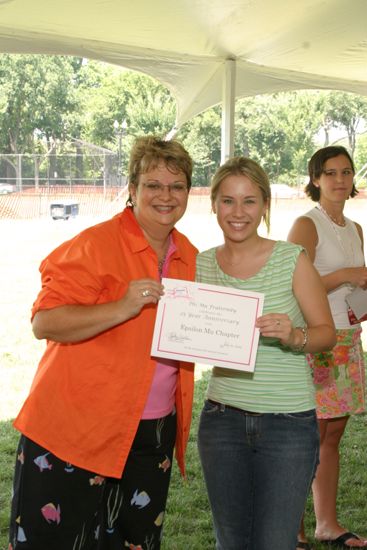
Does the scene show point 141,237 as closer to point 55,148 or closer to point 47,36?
point 47,36

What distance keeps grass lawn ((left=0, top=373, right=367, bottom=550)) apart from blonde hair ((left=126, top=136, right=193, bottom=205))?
2191 millimetres

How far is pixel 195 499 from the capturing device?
4340mm

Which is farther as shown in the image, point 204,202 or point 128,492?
point 204,202

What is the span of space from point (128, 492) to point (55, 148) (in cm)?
3726

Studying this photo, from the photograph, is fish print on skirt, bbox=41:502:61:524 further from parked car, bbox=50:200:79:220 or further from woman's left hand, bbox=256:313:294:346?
parked car, bbox=50:200:79:220

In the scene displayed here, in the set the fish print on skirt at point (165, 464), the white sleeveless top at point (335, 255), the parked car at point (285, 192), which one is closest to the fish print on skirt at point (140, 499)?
the fish print on skirt at point (165, 464)

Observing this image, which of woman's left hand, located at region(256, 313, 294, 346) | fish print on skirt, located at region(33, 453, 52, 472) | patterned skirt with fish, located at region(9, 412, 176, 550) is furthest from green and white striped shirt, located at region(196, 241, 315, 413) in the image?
fish print on skirt, located at region(33, 453, 52, 472)

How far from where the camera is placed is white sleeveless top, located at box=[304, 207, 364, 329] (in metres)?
3.41

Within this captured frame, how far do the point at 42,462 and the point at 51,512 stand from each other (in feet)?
0.52

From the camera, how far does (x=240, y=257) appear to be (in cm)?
239

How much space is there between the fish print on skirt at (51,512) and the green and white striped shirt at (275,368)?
24.6 inches

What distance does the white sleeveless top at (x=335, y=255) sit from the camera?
3406 mm

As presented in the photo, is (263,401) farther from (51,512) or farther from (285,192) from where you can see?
(285,192)

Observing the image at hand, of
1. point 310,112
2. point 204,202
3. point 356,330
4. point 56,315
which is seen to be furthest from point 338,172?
point 310,112
